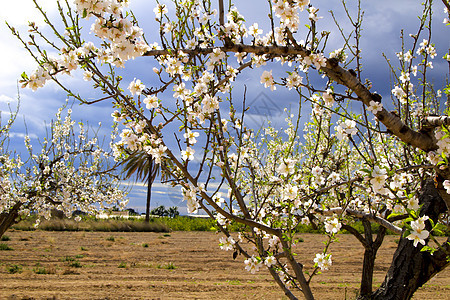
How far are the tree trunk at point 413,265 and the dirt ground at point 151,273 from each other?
2.49 m

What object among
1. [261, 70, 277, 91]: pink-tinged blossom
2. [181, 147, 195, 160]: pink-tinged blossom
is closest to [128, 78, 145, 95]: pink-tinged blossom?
[181, 147, 195, 160]: pink-tinged blossom

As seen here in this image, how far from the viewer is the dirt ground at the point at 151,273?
6.59m

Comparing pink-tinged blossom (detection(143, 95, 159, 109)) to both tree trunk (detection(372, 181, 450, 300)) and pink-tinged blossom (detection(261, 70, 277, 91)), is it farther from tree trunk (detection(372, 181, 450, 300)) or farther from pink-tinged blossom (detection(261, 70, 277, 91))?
tree trunk (detection(372, 181, 450, 300))

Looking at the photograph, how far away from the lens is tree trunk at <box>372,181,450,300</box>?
12.1ft

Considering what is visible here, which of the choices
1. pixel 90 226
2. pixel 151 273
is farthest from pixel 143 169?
pixel 151 273

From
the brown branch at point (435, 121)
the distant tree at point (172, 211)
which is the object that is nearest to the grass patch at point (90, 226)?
the distant tree at point (172, 211)

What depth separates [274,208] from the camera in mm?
3367

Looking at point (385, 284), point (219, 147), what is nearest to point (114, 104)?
point (219, 147)

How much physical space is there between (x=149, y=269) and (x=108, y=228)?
375 inches

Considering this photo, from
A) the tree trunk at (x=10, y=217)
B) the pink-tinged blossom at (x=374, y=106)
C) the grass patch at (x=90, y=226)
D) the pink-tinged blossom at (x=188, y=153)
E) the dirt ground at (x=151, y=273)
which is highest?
the pink-tinged blossom at (x=374, y=106)

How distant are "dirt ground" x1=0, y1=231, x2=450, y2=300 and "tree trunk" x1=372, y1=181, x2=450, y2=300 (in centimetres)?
249

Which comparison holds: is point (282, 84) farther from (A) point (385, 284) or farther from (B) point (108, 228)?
(B) point (108, 228)

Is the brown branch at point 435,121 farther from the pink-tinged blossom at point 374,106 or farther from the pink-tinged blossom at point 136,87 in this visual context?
the pink-tinged blossom at point 136,87

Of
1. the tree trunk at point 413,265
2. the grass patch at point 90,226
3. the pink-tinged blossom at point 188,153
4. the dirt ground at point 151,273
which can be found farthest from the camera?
the grass patch at point 90,226
